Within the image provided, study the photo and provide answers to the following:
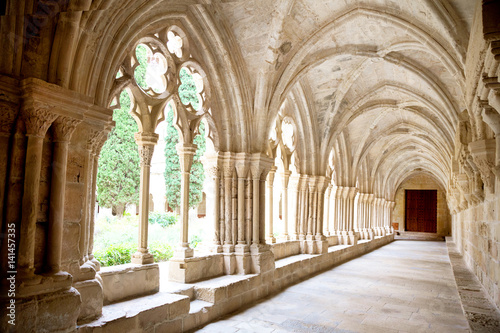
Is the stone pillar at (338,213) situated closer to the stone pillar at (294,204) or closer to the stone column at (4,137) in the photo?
the stone pillar at (294,204)

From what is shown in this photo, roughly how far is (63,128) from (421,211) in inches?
959

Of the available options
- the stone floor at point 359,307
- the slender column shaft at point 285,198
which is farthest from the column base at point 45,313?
the slender column shaft at point 285,198

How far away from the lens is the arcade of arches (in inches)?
99.0

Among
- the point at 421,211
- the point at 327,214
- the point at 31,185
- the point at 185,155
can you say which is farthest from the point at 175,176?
the point at 421,211

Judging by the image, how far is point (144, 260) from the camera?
4.01 metres

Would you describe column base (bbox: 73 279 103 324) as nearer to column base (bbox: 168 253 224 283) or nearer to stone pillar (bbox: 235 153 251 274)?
column base (bbox: 168 253 224 283)

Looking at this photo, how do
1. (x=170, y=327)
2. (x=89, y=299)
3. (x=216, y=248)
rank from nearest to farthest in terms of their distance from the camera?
1. (x=89, y=299)
2. (x=170, y=327)
3. (x=216, y=248)

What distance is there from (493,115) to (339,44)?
3716 mm

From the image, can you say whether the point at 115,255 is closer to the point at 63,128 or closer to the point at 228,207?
the point at 228,207

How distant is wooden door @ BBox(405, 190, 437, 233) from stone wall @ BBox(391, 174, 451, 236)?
14.8 inches

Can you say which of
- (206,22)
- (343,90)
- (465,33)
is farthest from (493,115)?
(343,90)

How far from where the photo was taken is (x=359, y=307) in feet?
15.8

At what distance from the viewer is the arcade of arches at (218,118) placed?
252 centimetres

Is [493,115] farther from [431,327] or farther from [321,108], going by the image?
[321,108]
